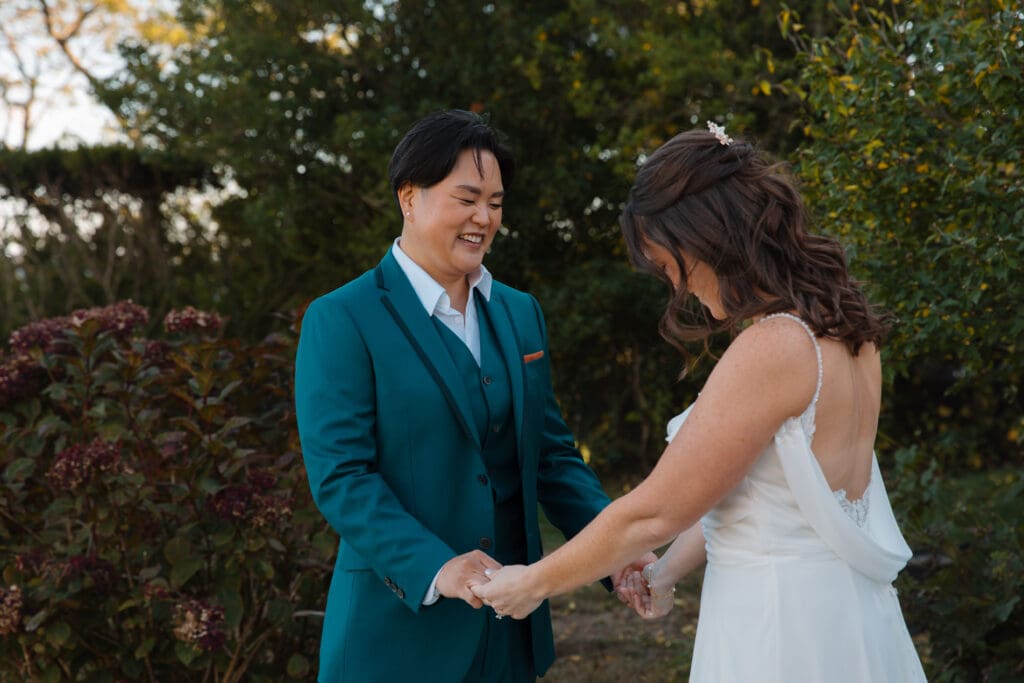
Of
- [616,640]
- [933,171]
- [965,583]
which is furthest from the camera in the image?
[616,640]

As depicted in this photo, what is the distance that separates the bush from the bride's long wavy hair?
199cm

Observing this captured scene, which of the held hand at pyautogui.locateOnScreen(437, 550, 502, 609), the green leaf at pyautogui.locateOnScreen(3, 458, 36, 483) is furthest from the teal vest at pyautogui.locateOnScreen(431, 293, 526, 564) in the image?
the green leaf at pyautogui.locateOnScreen(3, 458, 36, 483)

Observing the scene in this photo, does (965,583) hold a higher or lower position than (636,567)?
lower

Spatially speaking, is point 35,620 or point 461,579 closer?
point 461,579

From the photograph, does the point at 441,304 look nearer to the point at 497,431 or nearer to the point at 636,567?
the point at 497,431

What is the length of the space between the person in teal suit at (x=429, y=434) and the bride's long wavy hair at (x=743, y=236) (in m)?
0.50

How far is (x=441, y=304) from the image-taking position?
2.57 m

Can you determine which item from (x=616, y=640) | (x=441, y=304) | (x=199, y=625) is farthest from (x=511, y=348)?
(x=616, y=640)

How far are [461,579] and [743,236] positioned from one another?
0.88 meters

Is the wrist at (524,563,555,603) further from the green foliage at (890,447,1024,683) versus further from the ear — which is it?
the green foliage at (890,447,1024,683)

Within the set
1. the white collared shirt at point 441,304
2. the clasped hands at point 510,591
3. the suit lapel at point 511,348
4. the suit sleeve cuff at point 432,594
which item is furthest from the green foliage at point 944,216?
the suit sleeve cuff at point 432,594

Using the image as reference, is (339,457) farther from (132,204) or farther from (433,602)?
(132,204)

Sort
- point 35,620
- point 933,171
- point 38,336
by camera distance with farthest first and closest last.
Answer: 1. point 38,336
2. point 933,171
3. point 35,620

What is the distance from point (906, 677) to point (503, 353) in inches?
42.6
